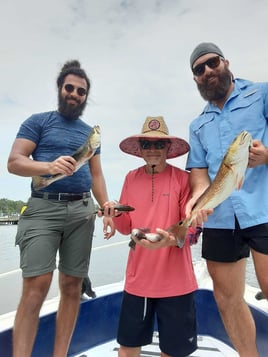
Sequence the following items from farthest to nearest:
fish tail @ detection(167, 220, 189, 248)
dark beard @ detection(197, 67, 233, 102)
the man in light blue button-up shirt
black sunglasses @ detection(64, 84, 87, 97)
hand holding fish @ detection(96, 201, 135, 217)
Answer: black sunglasses @ detection(64, 84, 87, 97)
dark beard @ detection(197, 67, 233, 102)
the man in light blue button-up shirt
hand holding fish @ detection(96, 201, 135, 217)
fish tail @ detection(167, 220, 189, 248)

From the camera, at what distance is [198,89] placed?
268 cm

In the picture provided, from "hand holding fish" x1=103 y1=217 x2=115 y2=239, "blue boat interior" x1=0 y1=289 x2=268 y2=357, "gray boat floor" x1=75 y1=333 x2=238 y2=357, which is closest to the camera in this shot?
"hand holding fish" x1=103 y1=217 x2=115 y2=239

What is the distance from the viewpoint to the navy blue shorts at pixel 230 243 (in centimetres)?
231

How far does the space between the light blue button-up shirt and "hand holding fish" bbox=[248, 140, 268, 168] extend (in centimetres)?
30

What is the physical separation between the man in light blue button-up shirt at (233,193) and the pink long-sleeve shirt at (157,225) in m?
0.18

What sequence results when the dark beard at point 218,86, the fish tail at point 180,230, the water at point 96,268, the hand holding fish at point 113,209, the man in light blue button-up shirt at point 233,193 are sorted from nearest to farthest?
1. the fish tail at point 180,230
2. the hand holding fish at point 113,209
3. the man in light blue button-up shirt at point 233,193
4. the dark beard at point 218,86
5. the water at point 96,268

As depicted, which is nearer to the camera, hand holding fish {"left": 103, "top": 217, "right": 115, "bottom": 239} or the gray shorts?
hand holding fish {"left": 103, "top": 217, "right": 115, "bottom": 239}

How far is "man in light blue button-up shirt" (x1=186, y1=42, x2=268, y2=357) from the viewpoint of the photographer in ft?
7.57

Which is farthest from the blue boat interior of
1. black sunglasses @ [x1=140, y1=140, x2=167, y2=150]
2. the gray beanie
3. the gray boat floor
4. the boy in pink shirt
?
the gray beanie

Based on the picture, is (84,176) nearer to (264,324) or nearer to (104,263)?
(264,324)

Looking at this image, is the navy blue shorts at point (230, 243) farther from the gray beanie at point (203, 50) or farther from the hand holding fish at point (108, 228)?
the gray beanie at point (203, 50)

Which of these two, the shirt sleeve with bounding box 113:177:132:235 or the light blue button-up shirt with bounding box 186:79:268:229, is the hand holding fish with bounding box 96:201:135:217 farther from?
the light blue button-up shirt with bounding box 186:79:268:229

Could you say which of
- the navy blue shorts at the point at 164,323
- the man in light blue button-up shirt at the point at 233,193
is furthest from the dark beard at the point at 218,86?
the navy blue shorts at the point at 164,323

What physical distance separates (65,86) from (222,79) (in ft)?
4.90
